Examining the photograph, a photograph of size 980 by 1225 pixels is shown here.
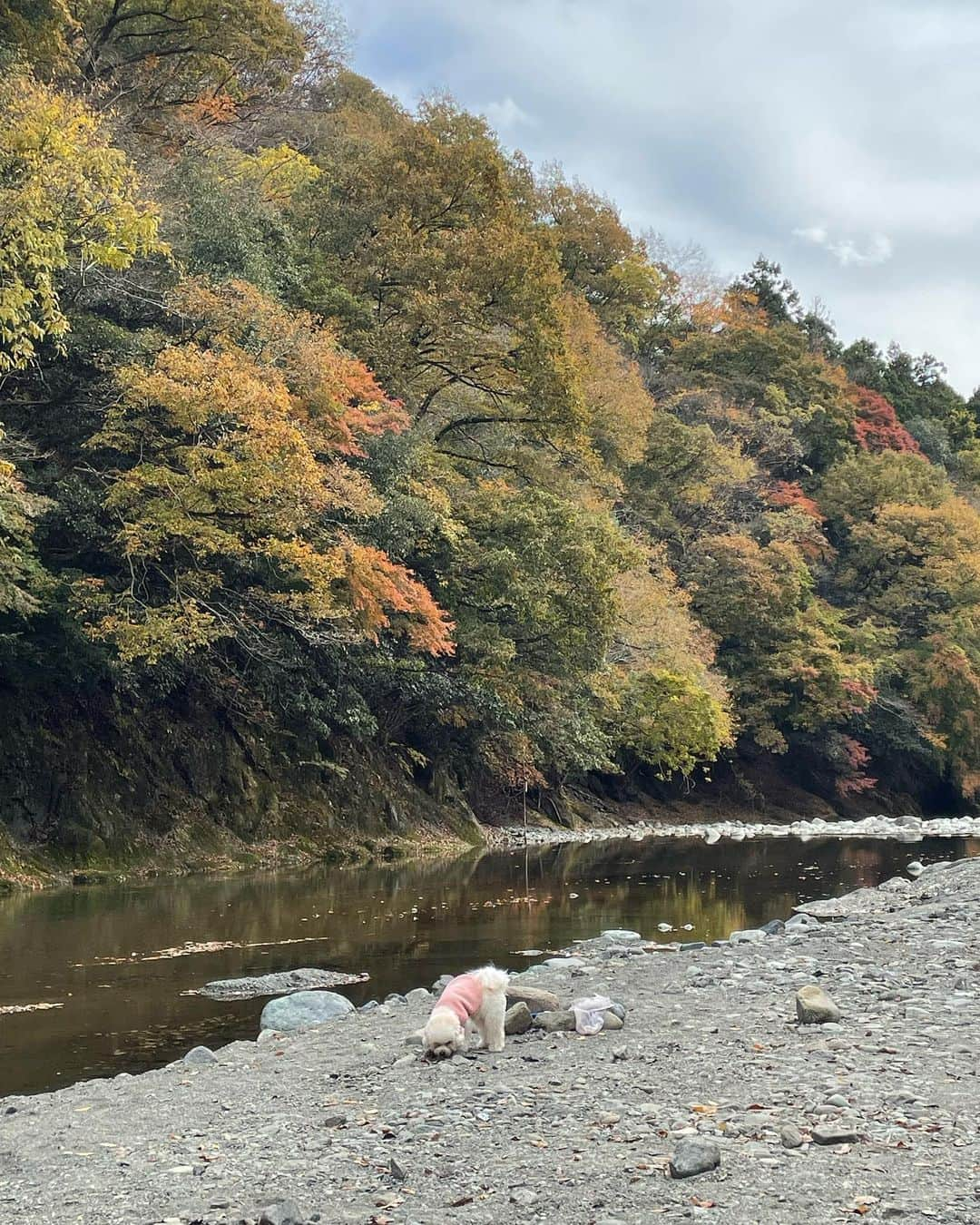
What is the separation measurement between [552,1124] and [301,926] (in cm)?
767

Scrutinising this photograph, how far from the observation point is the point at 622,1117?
4.44 metres

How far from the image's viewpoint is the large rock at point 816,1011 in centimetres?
593

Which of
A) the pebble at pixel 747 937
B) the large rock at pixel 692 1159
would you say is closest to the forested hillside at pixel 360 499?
the pebble at pixel 747 937

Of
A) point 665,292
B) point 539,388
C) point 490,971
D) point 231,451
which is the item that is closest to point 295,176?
point 539,388

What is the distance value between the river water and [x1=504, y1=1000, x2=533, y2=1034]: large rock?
1.91 metres

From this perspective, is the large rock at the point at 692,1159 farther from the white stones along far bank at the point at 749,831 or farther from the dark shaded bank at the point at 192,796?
the white stones along far bank at the point at 749,831

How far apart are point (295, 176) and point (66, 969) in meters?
20.4

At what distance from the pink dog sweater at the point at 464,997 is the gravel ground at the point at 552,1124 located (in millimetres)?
233

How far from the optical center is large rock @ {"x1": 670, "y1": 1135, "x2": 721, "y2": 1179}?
3713 millimetres

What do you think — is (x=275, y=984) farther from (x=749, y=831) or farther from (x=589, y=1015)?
(x=749, y=831)

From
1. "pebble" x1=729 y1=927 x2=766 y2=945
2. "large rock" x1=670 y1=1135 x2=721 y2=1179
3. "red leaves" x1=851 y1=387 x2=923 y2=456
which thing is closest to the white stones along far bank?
"pebble" x1=729 y1=927 x2=766 y2=945

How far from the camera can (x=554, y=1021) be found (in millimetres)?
6199

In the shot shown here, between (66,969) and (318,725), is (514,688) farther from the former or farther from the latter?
(66,969)

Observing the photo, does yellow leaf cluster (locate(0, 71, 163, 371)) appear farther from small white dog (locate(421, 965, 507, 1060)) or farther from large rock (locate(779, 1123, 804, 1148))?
large rock (locate(779, 1123, 804, 1148))
